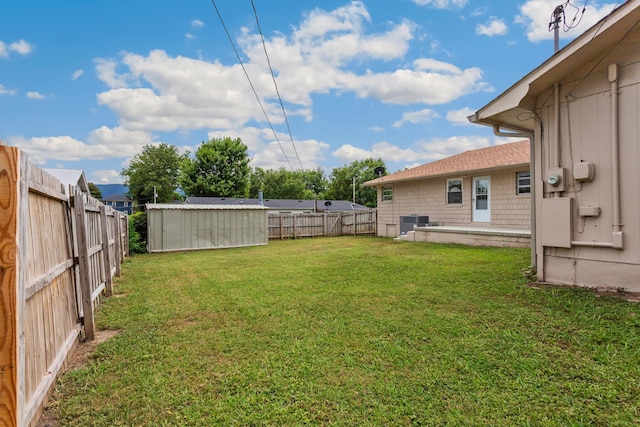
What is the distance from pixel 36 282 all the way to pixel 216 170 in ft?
113

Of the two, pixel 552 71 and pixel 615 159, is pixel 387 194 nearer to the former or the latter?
pixel 552 71

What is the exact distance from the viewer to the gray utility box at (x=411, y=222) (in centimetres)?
1315

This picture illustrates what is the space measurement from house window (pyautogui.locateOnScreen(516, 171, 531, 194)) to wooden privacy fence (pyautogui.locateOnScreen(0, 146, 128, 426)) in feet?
35.9

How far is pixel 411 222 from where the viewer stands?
13.5 meters

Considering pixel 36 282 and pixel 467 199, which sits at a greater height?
pixel 467 199

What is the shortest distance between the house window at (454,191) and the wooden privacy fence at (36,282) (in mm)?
11351

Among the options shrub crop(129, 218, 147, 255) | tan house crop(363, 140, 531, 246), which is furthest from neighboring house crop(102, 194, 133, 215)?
tan house crop(363, 140, 531, 246)

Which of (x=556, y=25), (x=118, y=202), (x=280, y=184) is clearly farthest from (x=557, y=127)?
(x=118, y=202)

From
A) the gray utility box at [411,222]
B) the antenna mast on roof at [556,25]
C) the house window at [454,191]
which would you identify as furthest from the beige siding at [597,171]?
the gray utility box at [411,222]

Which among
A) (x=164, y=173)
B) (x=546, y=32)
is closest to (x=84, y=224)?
(x=546, y=32)

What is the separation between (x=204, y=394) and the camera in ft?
7.52

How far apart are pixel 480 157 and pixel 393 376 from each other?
11.8 meters

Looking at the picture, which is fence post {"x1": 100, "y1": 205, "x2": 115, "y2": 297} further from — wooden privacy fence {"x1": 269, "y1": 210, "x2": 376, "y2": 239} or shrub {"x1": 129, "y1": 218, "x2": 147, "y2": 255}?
wooden privacy fence {"x1": 269, "y1": 210, "x2": 376, "y2": 239}

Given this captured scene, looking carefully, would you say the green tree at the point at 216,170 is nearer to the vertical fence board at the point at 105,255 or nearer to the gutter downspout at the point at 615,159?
the vertical fence board at the point at 105,255
